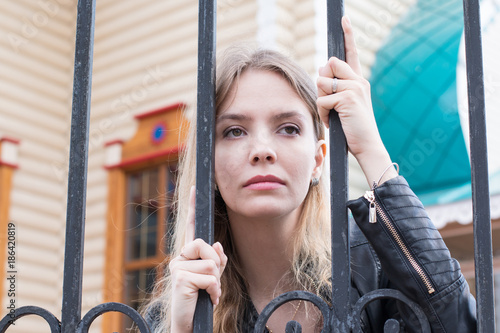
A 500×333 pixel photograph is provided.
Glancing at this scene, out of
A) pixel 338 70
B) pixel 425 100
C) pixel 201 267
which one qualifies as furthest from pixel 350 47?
pixel 425 100

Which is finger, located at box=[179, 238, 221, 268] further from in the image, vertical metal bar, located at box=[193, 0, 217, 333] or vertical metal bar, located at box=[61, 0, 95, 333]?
vertical metal bar, located at box=[61, 0, 95, 333]

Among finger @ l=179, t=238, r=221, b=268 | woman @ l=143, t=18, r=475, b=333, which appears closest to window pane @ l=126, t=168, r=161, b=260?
woman @ l=143, t=18, r=475, b=333

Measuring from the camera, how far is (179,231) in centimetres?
226

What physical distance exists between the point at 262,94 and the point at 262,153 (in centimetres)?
31

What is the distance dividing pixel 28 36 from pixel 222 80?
683 centimetres

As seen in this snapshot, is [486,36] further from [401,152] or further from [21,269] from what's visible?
[21,269]

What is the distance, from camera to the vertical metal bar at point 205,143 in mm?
1343

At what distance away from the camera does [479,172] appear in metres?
1.24

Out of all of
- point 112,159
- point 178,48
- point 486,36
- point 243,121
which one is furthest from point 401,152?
point 243,121

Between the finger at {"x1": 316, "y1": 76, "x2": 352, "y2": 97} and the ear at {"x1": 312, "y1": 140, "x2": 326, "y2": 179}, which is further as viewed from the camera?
the ear at {"x1": 312, "y1": 140, "x2": 326, "y2": 179}

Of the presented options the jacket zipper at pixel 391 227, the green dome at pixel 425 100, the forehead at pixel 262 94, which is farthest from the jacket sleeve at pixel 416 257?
the green dome at pixel 425 100

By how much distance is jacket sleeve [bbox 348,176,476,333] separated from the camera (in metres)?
1.27

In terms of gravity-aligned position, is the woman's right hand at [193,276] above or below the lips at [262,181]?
below

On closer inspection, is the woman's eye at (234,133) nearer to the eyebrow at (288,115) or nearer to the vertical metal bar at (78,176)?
the eyebrow at (288,115)
